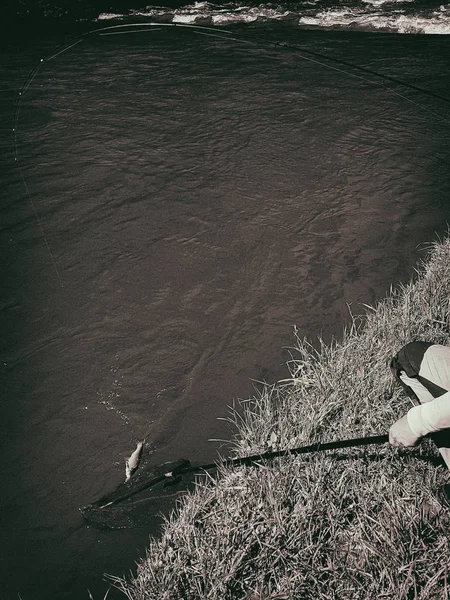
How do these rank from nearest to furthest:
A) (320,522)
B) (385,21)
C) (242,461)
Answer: (320,522) < (242,461) < (385,21)

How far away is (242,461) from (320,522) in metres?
0.36

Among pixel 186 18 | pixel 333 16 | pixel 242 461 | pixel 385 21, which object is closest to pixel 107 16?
pixel 186 18

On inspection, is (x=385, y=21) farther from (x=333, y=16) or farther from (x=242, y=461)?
(x=242, y=461)

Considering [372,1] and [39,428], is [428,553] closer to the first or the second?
[39,428]

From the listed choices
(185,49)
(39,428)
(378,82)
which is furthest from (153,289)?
(185,49)

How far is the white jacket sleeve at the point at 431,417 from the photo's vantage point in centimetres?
178

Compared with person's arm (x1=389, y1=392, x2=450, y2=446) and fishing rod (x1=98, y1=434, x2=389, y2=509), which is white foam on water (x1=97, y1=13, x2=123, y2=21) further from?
person's arm (x1=389, y1=392, x2=450, y2=446)

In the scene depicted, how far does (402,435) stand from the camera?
6.43 feet

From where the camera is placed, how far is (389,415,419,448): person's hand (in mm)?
1930

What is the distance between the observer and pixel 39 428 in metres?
2.92

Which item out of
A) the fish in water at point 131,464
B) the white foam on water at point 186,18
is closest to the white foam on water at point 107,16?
the white foam on water at point 186,18

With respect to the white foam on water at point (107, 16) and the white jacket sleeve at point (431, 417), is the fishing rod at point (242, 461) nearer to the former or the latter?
the white jacket sleeve at point (431, 417)

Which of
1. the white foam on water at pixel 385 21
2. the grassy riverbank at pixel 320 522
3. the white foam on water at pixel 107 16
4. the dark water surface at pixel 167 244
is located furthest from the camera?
the white foam on water at pixel 107 16

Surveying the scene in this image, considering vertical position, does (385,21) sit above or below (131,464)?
above
